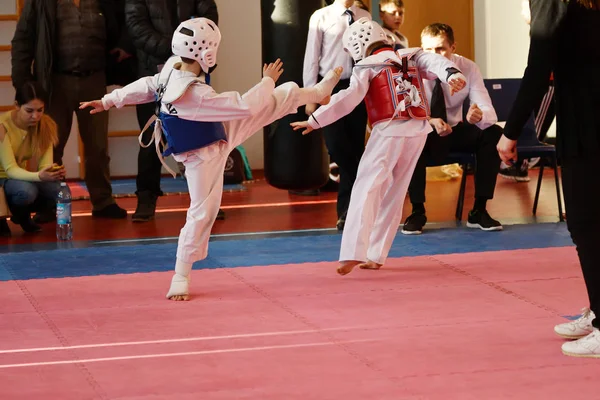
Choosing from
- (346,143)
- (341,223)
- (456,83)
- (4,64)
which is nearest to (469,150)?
(346,143)

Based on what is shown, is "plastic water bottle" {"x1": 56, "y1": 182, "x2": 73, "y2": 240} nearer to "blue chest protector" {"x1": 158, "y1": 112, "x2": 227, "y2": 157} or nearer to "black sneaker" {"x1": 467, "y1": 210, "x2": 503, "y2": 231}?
"blue chest protector" {"x1": 158, "y1": 112, "x2": 227, "y2": 157}

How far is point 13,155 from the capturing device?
7.01 m

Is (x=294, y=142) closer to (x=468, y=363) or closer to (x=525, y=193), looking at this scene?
(x=525, y=193)

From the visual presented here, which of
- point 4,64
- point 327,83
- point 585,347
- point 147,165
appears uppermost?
point 327,83

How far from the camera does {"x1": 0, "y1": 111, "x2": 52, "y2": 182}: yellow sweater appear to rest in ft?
22.8

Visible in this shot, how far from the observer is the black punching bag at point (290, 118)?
736 centimetres

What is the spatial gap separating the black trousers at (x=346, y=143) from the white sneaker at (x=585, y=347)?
3218 millimetres

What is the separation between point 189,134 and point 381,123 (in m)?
1.13

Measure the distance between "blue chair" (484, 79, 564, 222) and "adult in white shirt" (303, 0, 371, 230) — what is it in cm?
112

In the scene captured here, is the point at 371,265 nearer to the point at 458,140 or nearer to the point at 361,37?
the point at 361,37

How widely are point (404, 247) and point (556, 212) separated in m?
1.85

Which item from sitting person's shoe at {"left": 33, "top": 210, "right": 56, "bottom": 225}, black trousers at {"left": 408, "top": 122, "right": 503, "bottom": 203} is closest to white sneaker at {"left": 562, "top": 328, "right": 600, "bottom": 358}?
black trousers at {"left": 408, "top": 122, "right": 503, "bottom": 203}

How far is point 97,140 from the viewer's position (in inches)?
303

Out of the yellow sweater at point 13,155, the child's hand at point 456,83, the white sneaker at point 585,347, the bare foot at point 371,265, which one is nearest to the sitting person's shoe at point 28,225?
the yellow sweater at point 13,155
